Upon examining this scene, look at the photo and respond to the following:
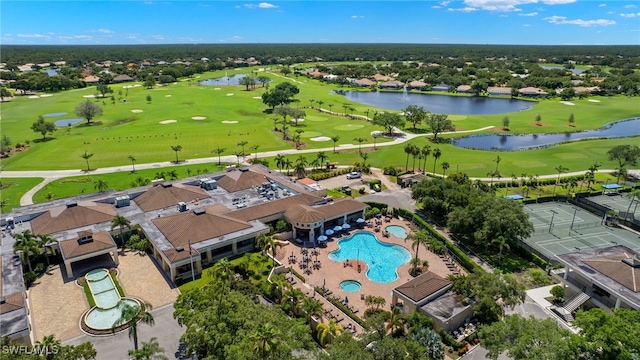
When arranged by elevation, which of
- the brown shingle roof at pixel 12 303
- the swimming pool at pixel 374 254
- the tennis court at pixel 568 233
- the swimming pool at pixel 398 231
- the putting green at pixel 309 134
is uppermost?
the putting green at pixel 309 134

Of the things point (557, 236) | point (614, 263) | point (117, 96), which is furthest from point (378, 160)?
point (117, 96)

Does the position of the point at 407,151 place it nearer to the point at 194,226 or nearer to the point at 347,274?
the point at 347,274

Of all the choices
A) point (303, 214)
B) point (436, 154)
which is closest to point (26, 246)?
point (303, 214)

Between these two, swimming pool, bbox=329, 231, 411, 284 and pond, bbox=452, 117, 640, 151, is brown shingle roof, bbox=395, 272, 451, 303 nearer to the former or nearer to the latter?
swimming pool, bbox=329, 231, 411, 284

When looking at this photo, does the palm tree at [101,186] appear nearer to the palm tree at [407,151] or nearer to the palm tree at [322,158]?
the palm tree at [322,158]

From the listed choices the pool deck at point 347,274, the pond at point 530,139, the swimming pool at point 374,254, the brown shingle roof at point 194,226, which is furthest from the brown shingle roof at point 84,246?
the pond at point 530,139

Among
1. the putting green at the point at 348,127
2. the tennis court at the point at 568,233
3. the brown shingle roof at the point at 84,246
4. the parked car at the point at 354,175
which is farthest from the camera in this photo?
the putting green at the point at 348,127

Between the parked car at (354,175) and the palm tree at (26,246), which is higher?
the palm tree at (26,246)
